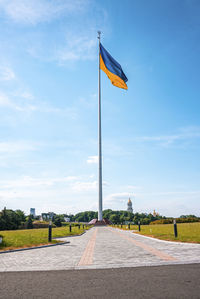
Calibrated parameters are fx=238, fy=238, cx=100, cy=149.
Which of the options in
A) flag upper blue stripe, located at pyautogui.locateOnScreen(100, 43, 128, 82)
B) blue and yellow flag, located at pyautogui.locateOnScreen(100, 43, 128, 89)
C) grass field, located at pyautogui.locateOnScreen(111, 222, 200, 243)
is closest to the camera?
grass field, located at pyautogui.locateOnScreen(111, 222, 200, 243)

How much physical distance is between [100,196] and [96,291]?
54984 millimetres

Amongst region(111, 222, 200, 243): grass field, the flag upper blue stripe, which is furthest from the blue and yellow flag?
region(111, 222, 200, 243): grass field

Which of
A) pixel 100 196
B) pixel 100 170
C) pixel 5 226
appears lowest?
pixel 5 226

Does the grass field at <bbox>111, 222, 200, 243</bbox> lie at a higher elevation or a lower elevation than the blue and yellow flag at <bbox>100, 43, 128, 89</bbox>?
lower

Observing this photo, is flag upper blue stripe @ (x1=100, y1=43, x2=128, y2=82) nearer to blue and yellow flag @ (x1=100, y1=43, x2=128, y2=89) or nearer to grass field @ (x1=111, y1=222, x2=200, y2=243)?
blue and yellow flag @ (x1=100, y1=43, x2=128, y2=89)

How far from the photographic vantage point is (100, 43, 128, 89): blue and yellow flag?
35.1m

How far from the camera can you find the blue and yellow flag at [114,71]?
35125mm

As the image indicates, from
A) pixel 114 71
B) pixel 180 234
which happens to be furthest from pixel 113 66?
pixel 180 234

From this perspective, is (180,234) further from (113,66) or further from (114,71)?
(113,66)

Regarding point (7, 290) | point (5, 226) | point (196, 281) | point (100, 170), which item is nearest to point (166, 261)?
point (196, 281)

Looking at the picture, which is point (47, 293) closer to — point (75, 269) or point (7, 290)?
point (7, 290)

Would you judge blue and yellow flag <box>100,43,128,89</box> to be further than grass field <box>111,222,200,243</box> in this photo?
Yes

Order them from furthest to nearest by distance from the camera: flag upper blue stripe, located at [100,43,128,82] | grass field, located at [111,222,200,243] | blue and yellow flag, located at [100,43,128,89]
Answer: flag upper blue stripe, located at [100,43,128,82]
blue and yellow flag, located at [100,43,128,89]
grass field, located at [111,222,200,243]

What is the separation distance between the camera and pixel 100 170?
191ft
